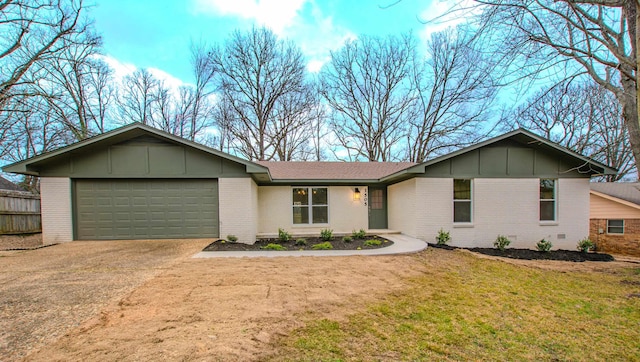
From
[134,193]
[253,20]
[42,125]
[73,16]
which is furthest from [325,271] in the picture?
[42,125]

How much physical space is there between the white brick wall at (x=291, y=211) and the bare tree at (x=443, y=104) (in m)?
12.8

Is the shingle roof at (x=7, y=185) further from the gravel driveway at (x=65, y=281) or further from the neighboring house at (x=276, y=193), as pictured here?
the gravel driveway at (x=65, y=281)

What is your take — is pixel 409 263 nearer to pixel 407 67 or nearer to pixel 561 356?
pixel 561 356

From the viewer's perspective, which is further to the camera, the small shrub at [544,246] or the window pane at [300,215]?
the window pane at [300,215]

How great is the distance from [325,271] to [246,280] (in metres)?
1.66

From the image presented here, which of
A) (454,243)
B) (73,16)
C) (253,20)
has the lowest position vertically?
(454,243)

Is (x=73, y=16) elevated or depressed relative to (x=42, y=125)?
elevated

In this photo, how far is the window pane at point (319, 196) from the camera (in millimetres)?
11453

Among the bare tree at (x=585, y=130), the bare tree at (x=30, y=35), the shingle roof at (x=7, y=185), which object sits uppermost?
the bare tree at (x=30, y=35)

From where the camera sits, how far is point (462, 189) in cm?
967

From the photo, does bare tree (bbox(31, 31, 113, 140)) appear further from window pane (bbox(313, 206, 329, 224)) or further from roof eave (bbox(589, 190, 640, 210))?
roof eave (bbox(589, 190, 640, 210))

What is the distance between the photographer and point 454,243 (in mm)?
9484

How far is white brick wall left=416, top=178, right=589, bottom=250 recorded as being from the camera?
372 inches

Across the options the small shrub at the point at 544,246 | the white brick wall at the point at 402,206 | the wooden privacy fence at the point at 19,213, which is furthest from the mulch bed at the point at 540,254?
the wooden privacy fence at the point at 19,213
